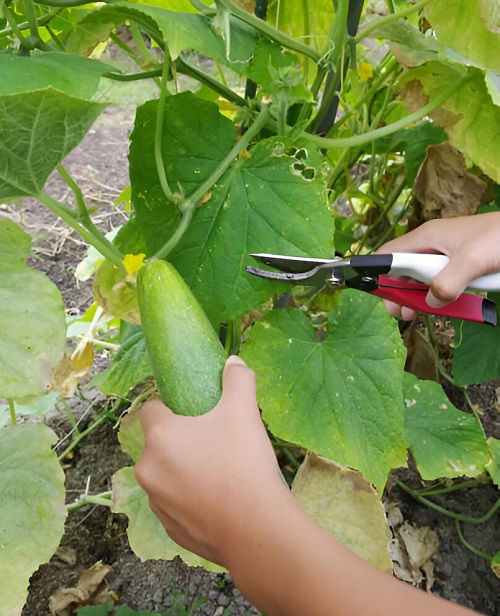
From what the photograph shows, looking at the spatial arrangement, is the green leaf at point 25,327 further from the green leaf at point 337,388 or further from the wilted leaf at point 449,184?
the wilted leaf at point 449,184

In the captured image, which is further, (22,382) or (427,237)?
(427,237)

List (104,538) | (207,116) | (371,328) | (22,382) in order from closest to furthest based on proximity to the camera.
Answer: (22,382) → (207,116) → (371,328) → (104,538)

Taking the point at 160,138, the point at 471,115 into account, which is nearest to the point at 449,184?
the point at 471,115

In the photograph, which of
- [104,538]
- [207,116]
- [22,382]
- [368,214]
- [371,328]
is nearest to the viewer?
[22,382]

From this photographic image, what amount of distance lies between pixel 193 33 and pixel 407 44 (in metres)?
0.34

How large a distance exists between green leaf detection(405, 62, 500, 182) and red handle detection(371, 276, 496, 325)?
172 millimetres

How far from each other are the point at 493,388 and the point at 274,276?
85 centimetres

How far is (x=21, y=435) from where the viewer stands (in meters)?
0.80

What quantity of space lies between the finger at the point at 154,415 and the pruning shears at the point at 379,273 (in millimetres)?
195

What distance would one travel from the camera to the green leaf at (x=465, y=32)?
2.50ft

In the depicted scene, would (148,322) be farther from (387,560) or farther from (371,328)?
(387,560)

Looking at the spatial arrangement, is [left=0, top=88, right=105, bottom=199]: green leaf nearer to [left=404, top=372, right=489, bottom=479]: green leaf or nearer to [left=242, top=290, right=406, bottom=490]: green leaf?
[left=242, top=290, right=406, bottom=490]: green leaf

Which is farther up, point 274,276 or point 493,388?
point 274,276

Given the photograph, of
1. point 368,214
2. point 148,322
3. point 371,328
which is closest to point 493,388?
point 368,214
